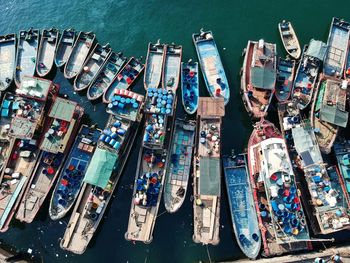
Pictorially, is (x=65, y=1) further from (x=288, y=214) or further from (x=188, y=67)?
(x=288, y=214)

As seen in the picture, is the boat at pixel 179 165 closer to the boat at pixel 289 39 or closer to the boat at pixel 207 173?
the boat at pixel 207 173

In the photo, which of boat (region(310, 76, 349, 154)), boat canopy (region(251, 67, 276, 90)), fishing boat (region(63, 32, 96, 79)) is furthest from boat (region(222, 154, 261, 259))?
fishing boat (region(63, 32, 96, 79))

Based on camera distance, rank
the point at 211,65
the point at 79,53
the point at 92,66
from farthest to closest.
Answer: the point at 79,53 < the point at 92,66 < the point at 211,65

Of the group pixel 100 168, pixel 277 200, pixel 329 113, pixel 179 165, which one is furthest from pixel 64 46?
pixel 329 113

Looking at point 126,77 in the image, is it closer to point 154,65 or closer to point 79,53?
point 154,65

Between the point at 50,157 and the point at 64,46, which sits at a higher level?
the point at 64,46

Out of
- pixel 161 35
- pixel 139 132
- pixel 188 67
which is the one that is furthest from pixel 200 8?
pixel 139 132

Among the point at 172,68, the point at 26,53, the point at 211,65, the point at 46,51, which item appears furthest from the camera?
the point at 26,53
